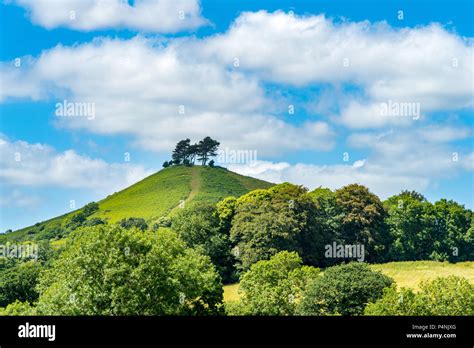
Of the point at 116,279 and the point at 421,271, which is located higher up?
the point at 116,279

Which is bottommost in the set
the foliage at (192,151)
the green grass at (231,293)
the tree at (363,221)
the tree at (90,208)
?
the green grass at (231,293)

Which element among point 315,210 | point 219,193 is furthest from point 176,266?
point 219,193

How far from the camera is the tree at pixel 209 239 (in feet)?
307

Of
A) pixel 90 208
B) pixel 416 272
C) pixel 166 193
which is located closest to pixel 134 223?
pixel 166 193

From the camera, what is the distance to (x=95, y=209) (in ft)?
545

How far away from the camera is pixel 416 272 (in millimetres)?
79125

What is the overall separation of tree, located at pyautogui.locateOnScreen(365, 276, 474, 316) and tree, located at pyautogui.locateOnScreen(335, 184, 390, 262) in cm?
5257

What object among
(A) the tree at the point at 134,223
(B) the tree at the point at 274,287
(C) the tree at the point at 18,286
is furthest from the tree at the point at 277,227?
(A) the tree at the point at 134,223

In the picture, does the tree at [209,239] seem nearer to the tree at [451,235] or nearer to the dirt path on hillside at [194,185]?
the tree at [451,235]

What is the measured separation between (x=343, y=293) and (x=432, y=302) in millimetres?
10330

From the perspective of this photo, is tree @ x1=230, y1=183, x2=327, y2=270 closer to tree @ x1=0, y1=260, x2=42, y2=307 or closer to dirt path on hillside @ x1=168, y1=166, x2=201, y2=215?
tree @ x1=0, y1=260, x2=42, y2=307

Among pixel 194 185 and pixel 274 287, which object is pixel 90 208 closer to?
pixel 194 185

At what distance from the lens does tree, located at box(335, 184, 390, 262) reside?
324 feet
